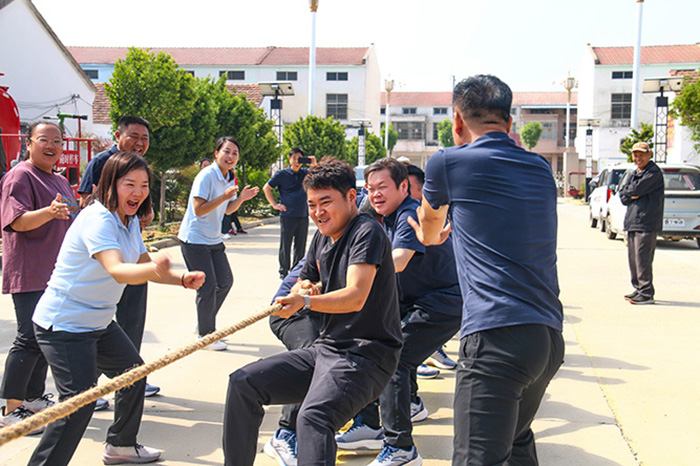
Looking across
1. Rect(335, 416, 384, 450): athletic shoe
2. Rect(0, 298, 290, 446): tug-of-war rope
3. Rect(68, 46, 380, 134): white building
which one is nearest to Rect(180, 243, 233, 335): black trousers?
Rect(335, 416, 384, 450): athletic shoe

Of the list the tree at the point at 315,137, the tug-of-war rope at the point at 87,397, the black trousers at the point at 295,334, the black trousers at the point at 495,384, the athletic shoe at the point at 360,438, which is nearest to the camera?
the tug-of-war rope at the point at 87,397

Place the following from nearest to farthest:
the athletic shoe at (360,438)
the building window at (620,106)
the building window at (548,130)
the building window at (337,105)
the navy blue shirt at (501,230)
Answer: the navy blue shirt at (501,230), the athletic shoe at (360,438), the building window at (620,106), the building window at (337,105), the building window at (548,130)

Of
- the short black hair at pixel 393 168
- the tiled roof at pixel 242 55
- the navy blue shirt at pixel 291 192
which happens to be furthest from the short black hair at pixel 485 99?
the tiled roof at pixel 242 55

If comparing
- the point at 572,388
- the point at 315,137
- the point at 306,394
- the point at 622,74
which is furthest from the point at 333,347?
the point at 622,74

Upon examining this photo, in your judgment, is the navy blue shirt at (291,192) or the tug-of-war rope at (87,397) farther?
the navy blue shirt at (291,192)

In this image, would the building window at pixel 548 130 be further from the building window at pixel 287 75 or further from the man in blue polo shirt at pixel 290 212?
the man in blue polo shirt at pixel 290 212

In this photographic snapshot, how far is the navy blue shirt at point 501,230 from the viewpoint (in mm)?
2576

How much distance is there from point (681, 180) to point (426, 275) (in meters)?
12.9

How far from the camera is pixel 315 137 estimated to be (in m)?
34.0

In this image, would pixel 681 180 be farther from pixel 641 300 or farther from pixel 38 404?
pixel 38 404

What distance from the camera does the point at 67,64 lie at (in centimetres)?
2259

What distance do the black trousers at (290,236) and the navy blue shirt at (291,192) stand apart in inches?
3.7

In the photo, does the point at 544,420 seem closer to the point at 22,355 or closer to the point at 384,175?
the point at 384,175

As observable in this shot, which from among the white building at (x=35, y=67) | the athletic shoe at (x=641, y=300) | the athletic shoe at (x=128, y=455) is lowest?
the athletic shoe at (x=641, y=300)
